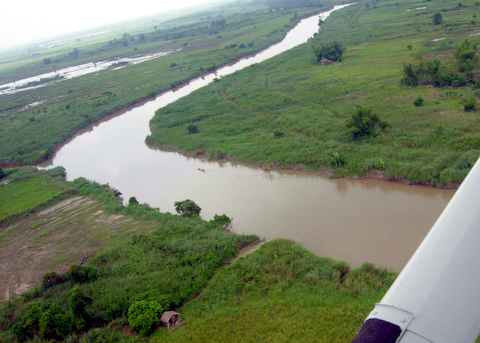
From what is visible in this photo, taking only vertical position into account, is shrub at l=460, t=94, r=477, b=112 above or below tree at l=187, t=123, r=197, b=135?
below

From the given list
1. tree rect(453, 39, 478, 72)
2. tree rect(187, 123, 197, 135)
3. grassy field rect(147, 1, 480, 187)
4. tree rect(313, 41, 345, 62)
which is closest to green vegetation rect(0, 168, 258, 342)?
grassy field rect(147, 1, 480, 187)

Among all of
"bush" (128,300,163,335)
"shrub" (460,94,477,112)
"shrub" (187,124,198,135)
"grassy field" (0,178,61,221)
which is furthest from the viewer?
"shrub" (187,124,198,135)

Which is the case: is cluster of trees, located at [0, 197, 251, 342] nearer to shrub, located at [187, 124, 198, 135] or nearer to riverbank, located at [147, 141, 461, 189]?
riverbank, located at [147, 141, 461, 189]

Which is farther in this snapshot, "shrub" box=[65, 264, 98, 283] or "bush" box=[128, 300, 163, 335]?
"shrub" box=[65, 264, 98, 283]

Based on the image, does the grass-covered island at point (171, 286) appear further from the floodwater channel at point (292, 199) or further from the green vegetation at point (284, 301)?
the floodwater channel at point (292, 199)

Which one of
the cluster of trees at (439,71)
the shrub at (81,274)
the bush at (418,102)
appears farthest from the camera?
the cluster of trees at (439,71)

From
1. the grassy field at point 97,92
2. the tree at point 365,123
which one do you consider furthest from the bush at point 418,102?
the grassy field at point 97,92
